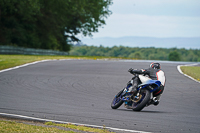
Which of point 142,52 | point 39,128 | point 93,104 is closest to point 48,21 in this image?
point 93,104

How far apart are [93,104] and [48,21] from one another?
4925 cm

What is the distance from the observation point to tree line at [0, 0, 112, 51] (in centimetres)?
4962

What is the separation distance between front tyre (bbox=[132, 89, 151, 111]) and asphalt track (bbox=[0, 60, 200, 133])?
181 mm

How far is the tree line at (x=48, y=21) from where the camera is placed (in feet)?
163

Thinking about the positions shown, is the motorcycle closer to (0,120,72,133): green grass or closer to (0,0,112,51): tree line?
(0,120,72,133): green grass

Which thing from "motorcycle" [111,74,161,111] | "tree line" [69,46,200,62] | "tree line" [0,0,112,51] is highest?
"tree line" [0,0,112,51]

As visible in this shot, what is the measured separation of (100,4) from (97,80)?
160 feet

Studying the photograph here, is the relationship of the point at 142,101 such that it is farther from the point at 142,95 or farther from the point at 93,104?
the point at 93,104

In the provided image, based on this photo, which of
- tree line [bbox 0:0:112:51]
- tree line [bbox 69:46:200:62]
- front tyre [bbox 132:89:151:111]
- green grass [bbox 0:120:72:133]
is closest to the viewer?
green grass [bbox 0:120:72:133]

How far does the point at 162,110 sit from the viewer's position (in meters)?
11.0

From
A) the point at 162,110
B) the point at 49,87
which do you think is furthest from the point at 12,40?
the point at 162,110

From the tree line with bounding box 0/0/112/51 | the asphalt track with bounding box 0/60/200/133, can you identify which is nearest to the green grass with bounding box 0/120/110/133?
the asphalt track with bounding box 0/60/200/133

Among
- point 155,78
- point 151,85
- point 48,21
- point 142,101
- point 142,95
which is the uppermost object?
point 48,21

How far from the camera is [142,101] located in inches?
405
